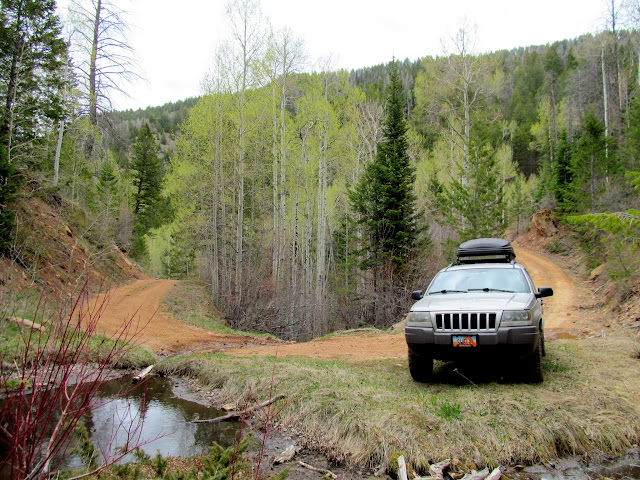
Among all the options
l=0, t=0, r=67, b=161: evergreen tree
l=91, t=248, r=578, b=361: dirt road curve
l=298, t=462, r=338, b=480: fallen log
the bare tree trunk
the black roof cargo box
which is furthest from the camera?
the bare tree trunk

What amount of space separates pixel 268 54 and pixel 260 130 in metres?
4.10

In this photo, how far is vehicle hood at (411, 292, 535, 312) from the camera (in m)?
5.74

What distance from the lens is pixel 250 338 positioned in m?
15.4

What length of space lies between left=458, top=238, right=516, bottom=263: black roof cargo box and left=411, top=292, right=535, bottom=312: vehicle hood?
10.5 feet

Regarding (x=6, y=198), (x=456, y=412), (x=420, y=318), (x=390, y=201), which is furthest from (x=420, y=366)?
(x=6, y=198)

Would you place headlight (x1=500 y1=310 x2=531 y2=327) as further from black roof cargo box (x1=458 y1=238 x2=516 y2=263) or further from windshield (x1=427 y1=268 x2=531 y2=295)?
black roof cargo box (x1=458 y1=238 x2=516 y2=263)

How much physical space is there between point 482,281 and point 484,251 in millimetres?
3187

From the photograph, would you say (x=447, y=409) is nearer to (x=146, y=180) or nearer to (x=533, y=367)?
(x=533, y=367)

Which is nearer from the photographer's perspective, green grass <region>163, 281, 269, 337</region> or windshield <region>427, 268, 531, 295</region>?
windshield <region>427, 268, 531, 295</region>

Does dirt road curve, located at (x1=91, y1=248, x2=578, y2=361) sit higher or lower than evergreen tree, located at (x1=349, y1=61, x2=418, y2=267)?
lower

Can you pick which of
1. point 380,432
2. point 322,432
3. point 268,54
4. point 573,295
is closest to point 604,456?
point 380,432

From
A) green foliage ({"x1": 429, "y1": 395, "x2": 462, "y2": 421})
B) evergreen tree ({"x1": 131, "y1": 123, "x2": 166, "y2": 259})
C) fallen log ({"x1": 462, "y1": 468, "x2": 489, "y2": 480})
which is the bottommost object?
fallen log ({"x1": 462, "y1": 468, "x2": 489, "y2": 480})

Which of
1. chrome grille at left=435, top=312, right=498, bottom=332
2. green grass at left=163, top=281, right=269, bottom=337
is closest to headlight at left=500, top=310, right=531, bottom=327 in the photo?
chrome grille at left=435, top=312, right=498, bottom=332

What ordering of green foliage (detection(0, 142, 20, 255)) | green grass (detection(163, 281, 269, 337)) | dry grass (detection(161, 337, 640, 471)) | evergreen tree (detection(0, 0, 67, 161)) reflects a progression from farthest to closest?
green grass (detection(163, 281, 269, 337)), evergreen tree (detection(0, 0, 67, 161)), green foliage (detection(0, 142, 20, 255)), dry grass (detection(161, 337, 640, 471))
